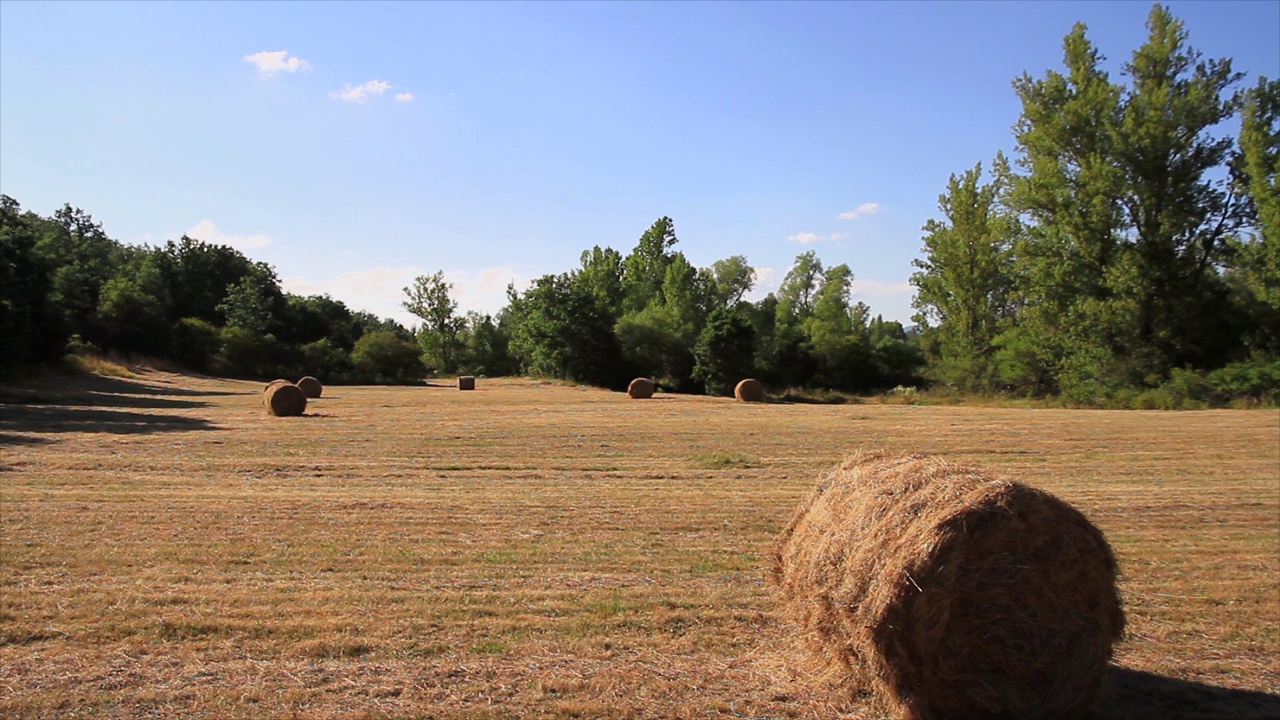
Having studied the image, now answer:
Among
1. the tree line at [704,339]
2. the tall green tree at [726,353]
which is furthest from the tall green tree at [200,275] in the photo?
the tall green tree at [726,353]

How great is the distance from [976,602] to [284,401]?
1090 inches

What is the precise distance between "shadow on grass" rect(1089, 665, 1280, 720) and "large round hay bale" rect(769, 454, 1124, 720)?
340mm

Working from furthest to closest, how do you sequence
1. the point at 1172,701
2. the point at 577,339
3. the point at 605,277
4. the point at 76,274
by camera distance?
the point at 605,277 < the point at 577,339 < the point at 76,274 < the point at 1172,701

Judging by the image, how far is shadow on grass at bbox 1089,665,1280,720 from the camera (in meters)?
6.02

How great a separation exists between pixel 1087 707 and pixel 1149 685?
1.00 meters

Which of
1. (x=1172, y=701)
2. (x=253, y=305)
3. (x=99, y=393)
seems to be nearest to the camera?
(x=1172, y=701)

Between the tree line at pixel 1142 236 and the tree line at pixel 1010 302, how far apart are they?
0.10m

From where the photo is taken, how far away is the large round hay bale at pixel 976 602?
570cm

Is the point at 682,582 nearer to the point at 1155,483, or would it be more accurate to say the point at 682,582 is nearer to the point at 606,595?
the point at 606,595

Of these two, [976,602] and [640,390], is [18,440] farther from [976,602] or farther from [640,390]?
[640,390]

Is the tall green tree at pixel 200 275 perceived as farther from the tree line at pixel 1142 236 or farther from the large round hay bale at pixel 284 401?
the tree line at pixel 1142 236

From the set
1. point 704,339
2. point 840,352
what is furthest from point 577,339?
point 840,352

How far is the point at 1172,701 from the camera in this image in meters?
6.29

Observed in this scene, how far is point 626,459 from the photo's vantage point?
18.7 meters
